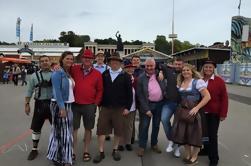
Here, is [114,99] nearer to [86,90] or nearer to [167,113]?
[86,90]

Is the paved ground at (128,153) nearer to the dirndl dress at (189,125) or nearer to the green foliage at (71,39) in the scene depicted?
the dirndl dress at (189,125)

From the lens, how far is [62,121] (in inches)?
245

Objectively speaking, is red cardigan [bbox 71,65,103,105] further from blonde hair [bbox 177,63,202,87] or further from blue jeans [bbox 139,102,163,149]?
blonde hair [bbox 177,63,202,87]

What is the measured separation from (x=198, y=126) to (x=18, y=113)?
26.8ft

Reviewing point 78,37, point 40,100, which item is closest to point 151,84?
point 40,100

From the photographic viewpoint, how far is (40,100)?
6738mm

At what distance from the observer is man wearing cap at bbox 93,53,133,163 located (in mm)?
6789

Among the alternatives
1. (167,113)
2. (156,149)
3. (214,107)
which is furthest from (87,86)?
(214,107)

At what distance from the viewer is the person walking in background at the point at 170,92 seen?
276 inches

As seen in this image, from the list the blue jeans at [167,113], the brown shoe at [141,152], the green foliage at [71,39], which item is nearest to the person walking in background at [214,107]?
the blue jeans at [167,113]

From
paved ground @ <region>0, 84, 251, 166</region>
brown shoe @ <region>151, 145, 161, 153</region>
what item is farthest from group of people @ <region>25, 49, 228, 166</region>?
brown shoe @ <region>151, 145, 161, 153</region>

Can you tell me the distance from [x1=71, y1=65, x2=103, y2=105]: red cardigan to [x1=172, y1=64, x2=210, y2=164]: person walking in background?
141 cm

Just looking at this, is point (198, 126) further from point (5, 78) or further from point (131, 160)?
point (5, 78)

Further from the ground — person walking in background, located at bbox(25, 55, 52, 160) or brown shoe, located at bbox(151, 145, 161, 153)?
person walking in background, located at bbox(25, 55, 52, 160)
